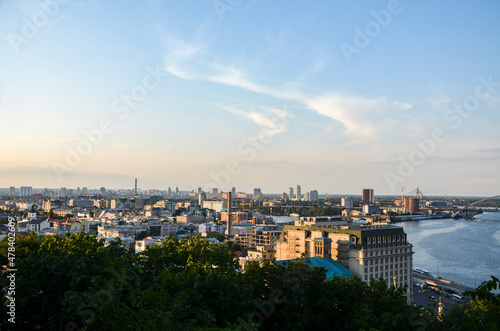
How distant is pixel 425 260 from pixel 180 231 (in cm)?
1622

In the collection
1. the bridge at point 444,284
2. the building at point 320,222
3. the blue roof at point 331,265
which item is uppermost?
the building at point 320,222

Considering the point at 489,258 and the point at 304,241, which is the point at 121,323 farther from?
the point at 489,258

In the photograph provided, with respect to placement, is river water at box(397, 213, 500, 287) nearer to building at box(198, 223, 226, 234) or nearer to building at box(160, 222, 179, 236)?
building at box(198, 223, 226, 234)

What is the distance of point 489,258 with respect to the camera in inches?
749

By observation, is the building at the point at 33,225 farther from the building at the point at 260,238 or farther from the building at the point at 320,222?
the building at the point at 320,222

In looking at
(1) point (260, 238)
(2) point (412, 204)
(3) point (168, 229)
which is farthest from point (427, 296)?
(2) point (412, 204)

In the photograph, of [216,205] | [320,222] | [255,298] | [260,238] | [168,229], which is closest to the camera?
[255,298]

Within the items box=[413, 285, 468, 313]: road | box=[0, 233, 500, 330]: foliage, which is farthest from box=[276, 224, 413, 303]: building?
box=[0, 233, 500, 330]: foliage

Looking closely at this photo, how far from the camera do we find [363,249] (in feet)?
38.9

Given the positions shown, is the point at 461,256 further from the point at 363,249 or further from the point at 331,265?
the point at 331,265

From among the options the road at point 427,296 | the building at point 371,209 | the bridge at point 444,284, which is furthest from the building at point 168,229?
the building at point 371,209

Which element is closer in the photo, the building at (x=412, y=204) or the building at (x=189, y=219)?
the building at (x=189, y=219)

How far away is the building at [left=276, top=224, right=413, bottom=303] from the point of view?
11930mm

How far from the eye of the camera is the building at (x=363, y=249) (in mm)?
11930
